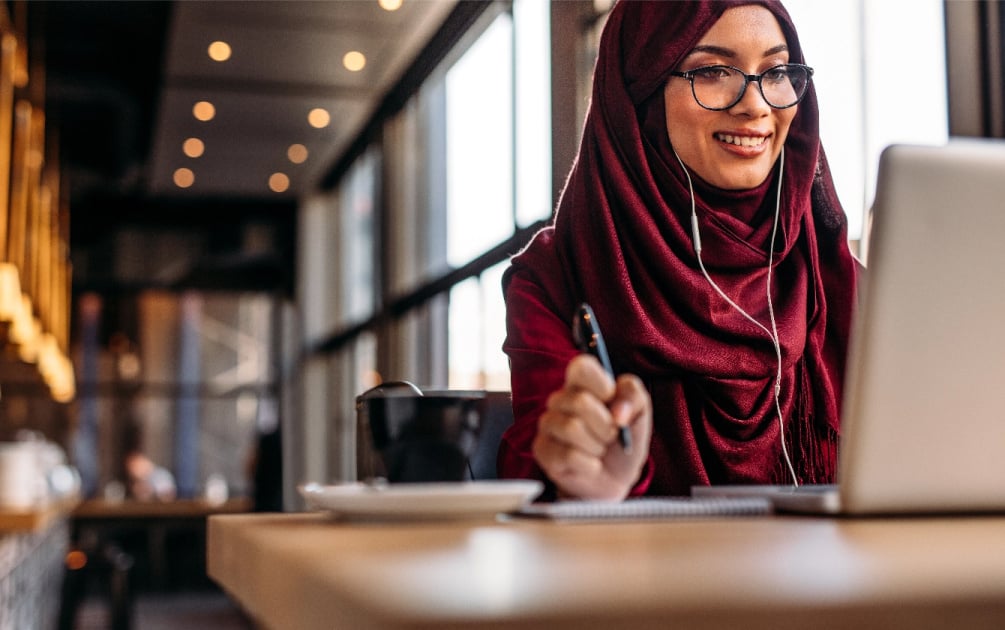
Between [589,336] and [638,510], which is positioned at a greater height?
[589,336]

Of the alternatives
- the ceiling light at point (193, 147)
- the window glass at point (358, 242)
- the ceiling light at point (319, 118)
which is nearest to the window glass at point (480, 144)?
the ceiling light at point (319, 118)

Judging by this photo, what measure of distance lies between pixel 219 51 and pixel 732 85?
16.9 feet

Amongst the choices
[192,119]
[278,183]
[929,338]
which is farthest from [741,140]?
[278,183]

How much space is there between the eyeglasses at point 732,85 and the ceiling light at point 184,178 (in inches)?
333

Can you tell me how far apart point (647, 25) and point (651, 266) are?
0.48m

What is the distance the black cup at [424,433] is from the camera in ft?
3.48

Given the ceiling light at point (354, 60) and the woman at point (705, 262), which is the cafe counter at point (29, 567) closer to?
the woman at point (705, 262)

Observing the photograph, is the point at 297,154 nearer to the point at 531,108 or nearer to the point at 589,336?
the point at 531,108

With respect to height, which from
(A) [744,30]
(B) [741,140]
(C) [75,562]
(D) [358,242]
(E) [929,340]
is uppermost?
(D) [358,242]

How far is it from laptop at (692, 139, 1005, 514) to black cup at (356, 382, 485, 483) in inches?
14.2

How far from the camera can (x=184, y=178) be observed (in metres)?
10.3

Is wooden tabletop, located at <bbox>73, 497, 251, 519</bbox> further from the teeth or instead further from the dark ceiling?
the teeth

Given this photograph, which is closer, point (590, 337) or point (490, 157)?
point (590, 337)

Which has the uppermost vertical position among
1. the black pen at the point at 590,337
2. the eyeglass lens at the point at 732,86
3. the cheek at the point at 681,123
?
the eyeglass lens at the point at 732,86
